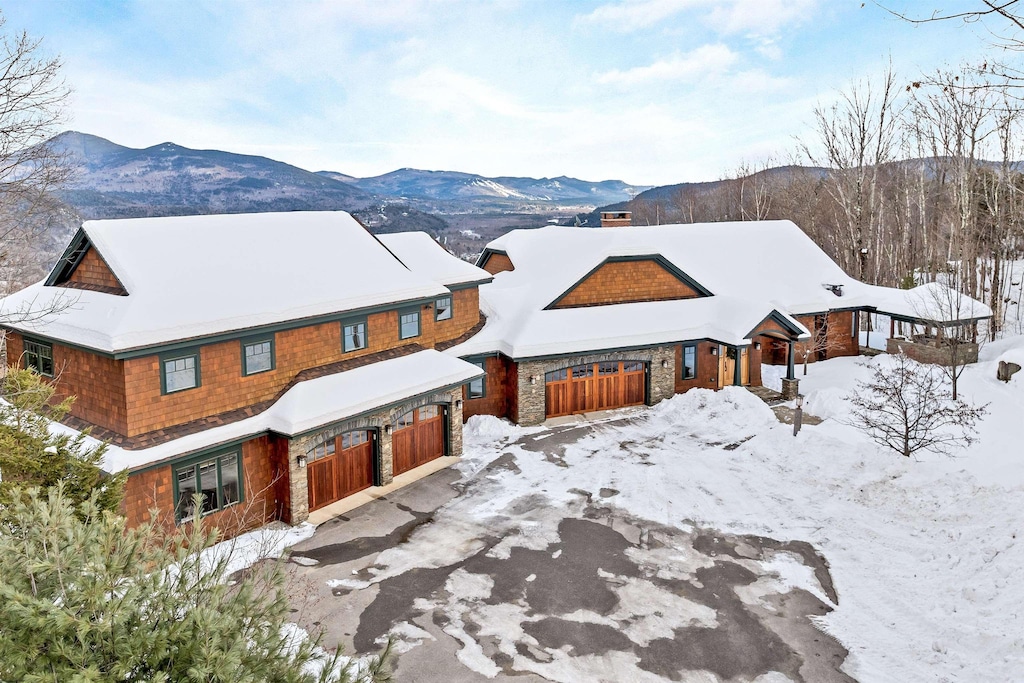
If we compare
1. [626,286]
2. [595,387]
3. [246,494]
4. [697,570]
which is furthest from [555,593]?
[626,286]

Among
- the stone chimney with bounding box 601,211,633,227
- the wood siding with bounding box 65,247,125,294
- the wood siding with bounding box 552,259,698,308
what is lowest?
the wood siding with bounding box 552,259,698,308

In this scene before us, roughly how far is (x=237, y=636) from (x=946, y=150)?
43918 millimetres

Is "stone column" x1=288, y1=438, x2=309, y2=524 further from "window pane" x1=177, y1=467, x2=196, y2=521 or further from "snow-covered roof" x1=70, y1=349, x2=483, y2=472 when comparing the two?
"window pane" x1=177, y1=467, x2=196, y2=521

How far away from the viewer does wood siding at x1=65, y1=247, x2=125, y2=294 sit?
15.1 m

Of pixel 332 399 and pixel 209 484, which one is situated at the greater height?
pixel 332 399

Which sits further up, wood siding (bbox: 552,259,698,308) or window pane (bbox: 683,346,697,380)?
wood siding (bbox: 552,259,698,308)

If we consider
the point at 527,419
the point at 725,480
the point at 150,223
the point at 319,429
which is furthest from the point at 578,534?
the point at 150,223

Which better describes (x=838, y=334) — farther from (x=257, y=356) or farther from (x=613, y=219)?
(x=257, y=356)

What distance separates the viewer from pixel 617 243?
26.5m

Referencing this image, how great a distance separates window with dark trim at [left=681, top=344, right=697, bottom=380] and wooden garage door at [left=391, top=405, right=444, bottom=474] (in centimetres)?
1022

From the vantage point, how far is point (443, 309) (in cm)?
2286

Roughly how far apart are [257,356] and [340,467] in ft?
11.3

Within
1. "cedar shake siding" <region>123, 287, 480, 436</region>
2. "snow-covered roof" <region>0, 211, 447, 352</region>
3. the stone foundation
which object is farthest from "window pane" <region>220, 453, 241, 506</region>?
the stone foundation

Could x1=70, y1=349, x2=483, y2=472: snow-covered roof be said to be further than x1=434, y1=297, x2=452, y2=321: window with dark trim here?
No
